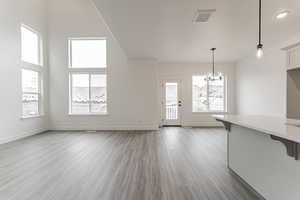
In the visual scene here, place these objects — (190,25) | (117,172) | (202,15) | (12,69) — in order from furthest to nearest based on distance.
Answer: (12,69)
(190,25)
(202,15)
(117,172)

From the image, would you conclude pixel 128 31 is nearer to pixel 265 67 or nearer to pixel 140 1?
pixel 140 1

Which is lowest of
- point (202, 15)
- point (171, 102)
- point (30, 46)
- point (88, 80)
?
point (171, 102)

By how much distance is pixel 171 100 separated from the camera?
8359 mm

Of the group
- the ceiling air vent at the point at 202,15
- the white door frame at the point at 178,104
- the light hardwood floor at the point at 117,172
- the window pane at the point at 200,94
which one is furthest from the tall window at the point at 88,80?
the ceiling air vent at the point at 202,15

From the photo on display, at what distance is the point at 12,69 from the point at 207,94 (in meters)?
7.26

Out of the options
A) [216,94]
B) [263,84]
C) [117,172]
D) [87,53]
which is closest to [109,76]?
[87,53]

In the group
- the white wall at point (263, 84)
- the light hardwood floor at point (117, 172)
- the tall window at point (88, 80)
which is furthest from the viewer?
the tall window at point (88, 80)

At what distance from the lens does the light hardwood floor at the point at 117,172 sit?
246 centimetres

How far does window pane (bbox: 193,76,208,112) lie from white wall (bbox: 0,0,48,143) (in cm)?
647

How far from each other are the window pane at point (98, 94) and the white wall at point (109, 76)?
0.29 meters

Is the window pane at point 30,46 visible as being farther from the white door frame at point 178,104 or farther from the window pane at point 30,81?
the white door frame at point 178,104

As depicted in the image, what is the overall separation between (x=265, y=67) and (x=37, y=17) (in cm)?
813

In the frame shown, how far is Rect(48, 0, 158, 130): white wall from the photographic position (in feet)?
24.3

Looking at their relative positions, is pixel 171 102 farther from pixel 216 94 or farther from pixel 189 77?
pixel 216 94
